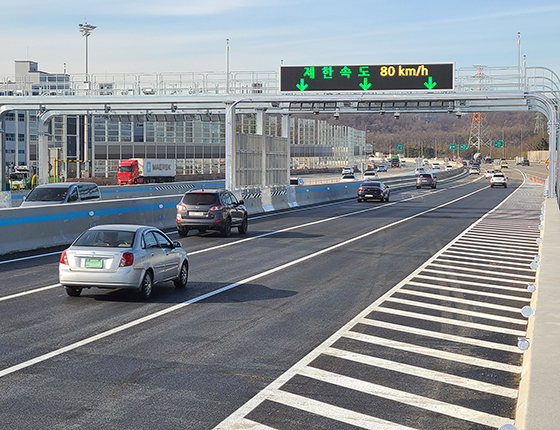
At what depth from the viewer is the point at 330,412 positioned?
7746 mm

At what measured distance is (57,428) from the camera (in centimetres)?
712

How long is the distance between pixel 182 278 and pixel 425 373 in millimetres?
7698

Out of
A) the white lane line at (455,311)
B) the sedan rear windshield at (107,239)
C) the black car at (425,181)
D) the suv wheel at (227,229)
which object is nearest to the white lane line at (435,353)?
the white lane line at (455,311)

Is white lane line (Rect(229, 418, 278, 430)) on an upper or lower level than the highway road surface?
upper

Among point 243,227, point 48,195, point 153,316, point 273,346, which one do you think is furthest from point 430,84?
point 273,346

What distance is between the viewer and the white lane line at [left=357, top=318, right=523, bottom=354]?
10.9m

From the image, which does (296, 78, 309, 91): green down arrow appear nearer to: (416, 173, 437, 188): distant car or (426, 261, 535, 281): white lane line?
(426, 261, 535, 281): white lane line

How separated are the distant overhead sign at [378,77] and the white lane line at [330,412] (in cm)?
3146

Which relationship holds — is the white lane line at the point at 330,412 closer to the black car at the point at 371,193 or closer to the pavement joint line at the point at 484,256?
the pavement joint line at the point at 484,256

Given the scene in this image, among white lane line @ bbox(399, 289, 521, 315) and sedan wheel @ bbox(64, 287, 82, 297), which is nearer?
white lane line @ bbox(399, 289, 521, 315)

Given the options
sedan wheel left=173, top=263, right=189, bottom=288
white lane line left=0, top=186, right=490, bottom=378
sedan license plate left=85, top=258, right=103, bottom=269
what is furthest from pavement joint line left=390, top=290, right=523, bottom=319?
sedan license plate left=85, top=258, right=103, bottom=269

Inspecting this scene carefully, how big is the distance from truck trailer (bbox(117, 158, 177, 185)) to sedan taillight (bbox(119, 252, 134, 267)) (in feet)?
231

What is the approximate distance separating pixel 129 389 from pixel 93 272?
5822mm

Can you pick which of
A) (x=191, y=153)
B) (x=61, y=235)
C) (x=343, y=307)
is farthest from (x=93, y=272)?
(x=191, y=153)
